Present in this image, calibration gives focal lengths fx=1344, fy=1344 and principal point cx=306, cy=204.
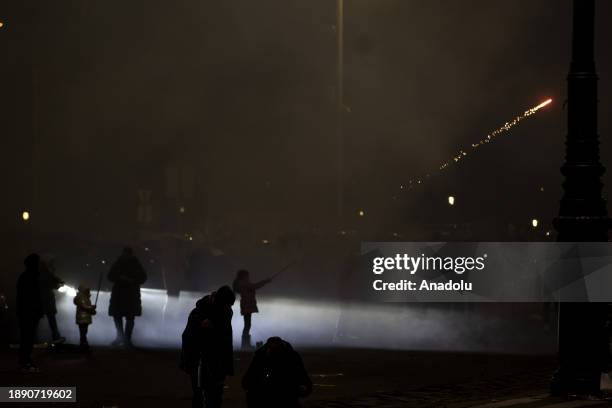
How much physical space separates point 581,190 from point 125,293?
21.3ft

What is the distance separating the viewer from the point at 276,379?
692cm

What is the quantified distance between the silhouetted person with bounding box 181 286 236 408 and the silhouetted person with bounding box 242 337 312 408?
138 cm

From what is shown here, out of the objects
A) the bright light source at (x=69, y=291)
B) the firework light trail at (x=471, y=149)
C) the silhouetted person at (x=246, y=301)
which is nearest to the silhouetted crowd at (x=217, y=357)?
the silhouetted person at (x=246, y=301)

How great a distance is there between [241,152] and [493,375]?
23769mm

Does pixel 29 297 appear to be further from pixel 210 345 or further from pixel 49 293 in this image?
pixel 210 345

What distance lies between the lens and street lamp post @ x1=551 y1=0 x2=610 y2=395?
10.3 meters

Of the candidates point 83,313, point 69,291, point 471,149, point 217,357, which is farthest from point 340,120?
point 217,357

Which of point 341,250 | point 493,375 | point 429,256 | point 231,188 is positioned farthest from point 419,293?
point 231,188

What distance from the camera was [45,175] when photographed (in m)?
36.3

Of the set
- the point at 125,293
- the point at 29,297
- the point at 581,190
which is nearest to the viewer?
the point at 581,190

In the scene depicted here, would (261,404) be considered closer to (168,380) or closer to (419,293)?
(168,380)

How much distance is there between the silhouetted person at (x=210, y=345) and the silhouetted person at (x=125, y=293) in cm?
677

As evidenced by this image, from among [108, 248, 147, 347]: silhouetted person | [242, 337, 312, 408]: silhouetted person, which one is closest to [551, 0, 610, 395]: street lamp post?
[242, 337, 312, 408]: silhouetted person

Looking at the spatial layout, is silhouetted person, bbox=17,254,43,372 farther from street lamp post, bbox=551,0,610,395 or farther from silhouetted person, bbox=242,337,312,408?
silhouetted person, bbox=242,337,312,408
